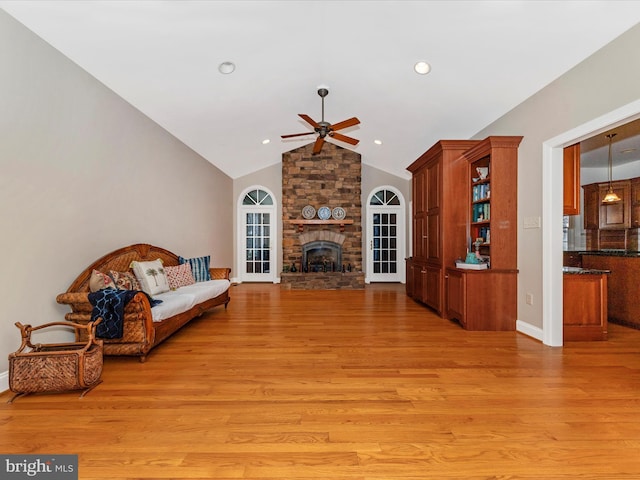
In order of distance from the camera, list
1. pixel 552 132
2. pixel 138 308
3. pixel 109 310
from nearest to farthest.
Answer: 1. pixel 109 310
2. pixel 138 308
3. pixel 552 132

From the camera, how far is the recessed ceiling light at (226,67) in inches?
145

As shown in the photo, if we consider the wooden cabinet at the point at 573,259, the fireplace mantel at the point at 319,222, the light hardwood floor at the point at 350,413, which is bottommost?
the light hardwood floor at the point at 350,413

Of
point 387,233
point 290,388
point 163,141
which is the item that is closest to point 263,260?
point 387,233

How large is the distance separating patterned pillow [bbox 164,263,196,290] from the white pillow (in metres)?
0.30

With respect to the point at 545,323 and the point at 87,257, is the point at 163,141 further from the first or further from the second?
the point at 545,323

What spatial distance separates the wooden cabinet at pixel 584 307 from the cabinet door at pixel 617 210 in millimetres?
3466

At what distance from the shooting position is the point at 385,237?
8398 mm

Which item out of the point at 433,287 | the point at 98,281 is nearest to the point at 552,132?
the point at 433,287

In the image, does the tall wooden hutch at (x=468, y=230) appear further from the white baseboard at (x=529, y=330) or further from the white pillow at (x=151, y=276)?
the white pillow at (x=151, y=276)

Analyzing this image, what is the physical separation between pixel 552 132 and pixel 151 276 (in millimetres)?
4631

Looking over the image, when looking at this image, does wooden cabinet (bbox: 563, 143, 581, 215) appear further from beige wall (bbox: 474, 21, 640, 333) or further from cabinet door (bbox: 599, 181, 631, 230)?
cabinet door (bbox: 599, 181, 631, 230)

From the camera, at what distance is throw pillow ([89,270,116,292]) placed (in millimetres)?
3010

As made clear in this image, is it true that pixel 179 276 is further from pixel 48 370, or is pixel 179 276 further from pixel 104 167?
pixel 48 370

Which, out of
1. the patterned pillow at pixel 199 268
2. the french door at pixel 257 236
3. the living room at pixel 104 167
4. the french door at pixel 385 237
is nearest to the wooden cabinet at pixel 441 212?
the living room at pixel 104 167
